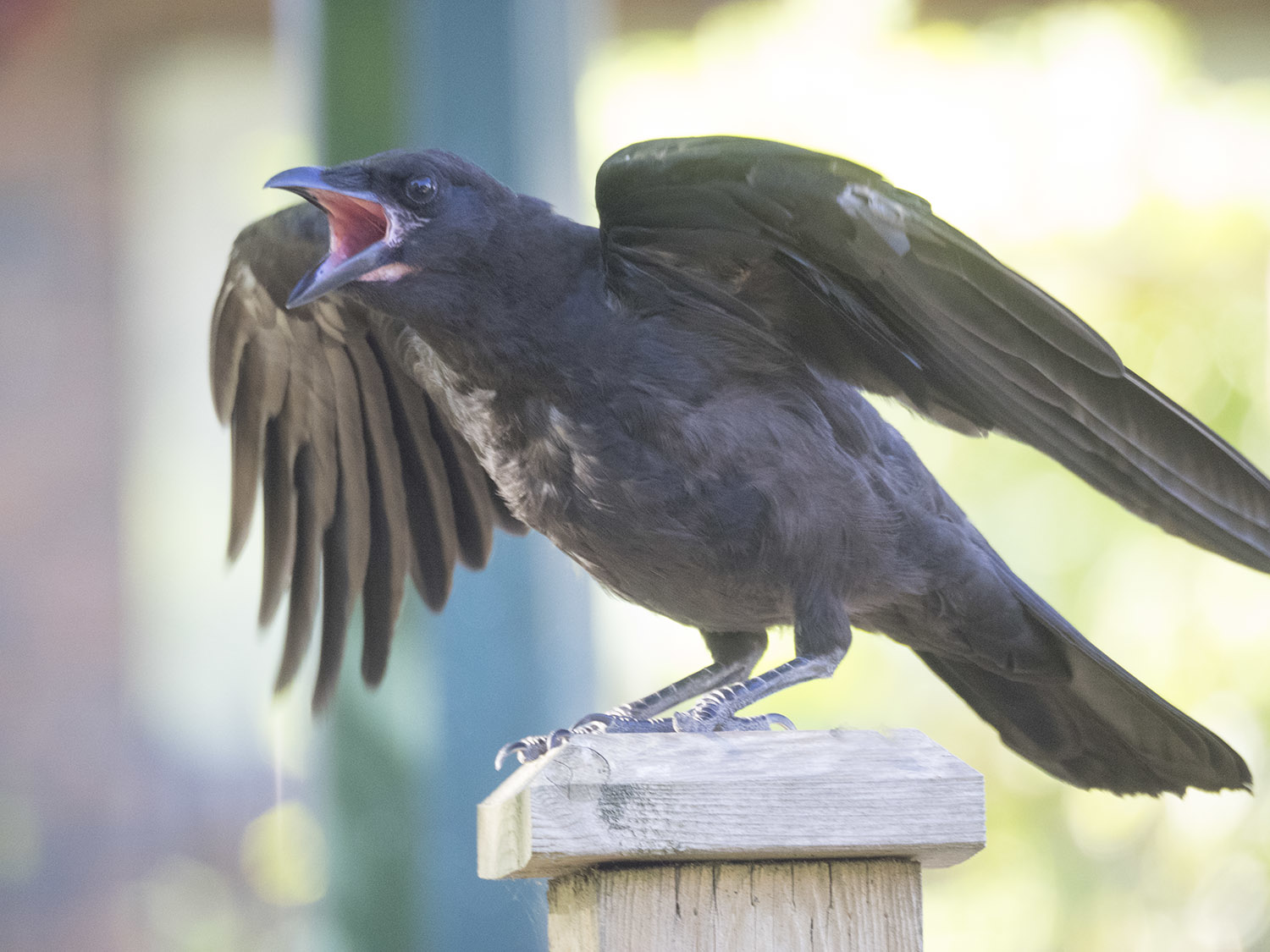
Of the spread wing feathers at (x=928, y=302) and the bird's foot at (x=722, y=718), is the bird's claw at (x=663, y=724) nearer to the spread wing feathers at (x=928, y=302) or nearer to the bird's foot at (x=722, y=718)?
the bird's foot at (x=722, y=718)

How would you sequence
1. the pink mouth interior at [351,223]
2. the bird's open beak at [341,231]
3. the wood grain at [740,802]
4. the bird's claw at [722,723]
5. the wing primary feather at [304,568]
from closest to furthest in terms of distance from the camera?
the wood grain at [740,802]
the bird's claw at [722,723]
the bird's open beak at [341,231]
the pink mouth interior at [351,223]
the wing primary feather at [304,568]

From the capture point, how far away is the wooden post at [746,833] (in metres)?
1.34

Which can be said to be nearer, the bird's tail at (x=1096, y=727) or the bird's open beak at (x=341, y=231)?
the bird's open beak at (x=341, y=231)

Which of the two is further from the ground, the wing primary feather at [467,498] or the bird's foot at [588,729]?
the wing primary feather at [467,498]

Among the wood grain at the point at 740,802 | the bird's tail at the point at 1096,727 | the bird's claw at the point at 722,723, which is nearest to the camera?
the wood grain at the point at 740,802

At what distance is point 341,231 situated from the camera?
2021 mm

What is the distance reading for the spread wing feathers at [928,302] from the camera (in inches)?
67.8

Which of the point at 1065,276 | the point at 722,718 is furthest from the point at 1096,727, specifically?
the point at 1065,276

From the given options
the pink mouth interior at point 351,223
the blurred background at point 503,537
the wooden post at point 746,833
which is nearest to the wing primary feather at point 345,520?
the blurred background at point 503,537

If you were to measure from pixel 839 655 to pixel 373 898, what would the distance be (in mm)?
1169

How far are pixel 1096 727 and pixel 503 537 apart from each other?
43.9 inches

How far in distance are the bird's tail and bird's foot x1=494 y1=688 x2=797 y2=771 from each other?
2.13ft

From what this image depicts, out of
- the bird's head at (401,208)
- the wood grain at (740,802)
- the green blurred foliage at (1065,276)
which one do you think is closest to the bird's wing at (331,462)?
the bird's head at (401,208)

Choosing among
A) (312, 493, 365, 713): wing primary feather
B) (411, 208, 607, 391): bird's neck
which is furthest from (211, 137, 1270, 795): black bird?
(312, 493, 365, 713): wing primary feather
